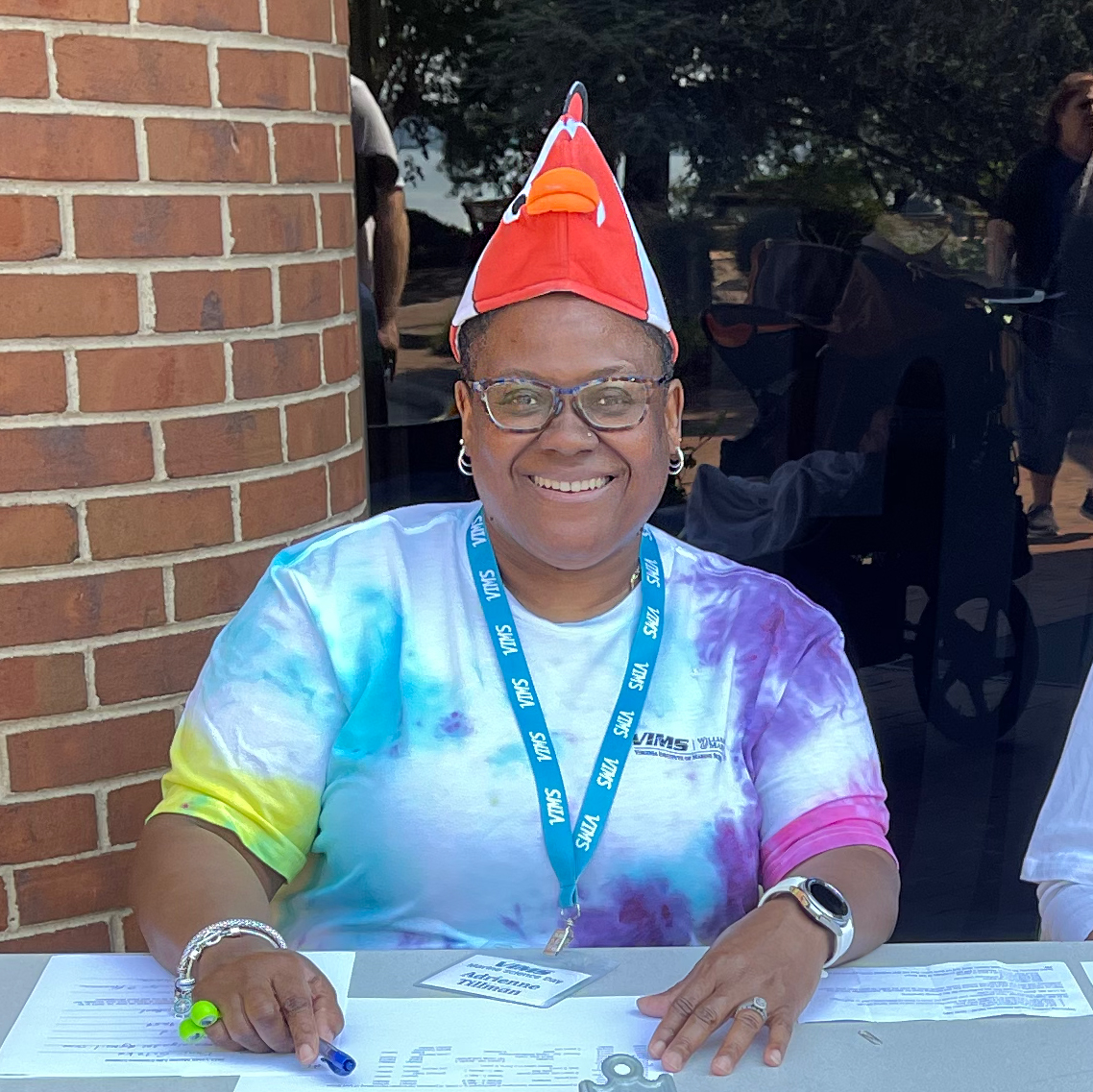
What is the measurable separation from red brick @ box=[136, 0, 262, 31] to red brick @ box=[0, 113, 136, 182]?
182 mm

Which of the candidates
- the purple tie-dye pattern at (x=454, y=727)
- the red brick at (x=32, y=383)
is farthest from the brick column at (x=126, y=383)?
the purple tie-dye pattern at (x=454, y=727)

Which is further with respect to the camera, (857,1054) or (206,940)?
(206,940)

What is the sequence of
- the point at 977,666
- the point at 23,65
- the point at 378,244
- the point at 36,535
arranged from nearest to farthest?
the point at 23,65 < the point at 36,535 < the point at 378,244 < the point at 977,666

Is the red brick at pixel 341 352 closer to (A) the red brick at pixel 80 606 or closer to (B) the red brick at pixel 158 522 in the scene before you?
(B) the red brick at pixel 158 522

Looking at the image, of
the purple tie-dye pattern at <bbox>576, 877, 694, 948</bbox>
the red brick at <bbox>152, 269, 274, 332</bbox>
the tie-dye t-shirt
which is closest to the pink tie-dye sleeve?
the tie-dye t-shirt

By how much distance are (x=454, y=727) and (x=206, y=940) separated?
0.47 m

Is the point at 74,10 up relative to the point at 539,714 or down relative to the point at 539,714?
up

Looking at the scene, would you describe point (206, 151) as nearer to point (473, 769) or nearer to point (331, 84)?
point (331, 84)

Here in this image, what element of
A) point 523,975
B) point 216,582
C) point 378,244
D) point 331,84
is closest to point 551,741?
point 523,975

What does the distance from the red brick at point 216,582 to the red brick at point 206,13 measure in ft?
2.90

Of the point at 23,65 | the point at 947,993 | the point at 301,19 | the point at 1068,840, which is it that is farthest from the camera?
the point at 301,19

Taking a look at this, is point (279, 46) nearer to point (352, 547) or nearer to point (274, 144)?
point (274, 144)

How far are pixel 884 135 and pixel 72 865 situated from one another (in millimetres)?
2422

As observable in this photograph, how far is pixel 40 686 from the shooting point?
7.81 feet
